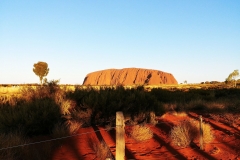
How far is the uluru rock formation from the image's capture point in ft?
465

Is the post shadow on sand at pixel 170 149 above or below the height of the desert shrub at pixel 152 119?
below

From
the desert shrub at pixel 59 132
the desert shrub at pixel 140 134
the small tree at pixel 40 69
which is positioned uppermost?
the small tree at pixel 40 69

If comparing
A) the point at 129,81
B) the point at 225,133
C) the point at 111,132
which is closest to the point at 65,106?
the point at 111,132

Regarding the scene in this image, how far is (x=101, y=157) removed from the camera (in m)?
7.97

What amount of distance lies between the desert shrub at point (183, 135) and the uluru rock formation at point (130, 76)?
128241 millimetres

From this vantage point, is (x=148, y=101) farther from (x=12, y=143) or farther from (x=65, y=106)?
(x=12, y=143)

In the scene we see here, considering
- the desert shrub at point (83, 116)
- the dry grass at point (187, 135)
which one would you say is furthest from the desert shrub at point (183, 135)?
the desert shrub at point (83, 116)

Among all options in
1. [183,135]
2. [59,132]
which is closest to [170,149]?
[183,135]

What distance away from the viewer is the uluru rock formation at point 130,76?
141875 mm

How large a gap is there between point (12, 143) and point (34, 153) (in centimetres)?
68

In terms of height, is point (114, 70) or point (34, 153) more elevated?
point (114, 70)

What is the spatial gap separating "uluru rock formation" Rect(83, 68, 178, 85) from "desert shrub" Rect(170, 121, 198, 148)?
128241 millimetres

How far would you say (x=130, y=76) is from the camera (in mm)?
146250

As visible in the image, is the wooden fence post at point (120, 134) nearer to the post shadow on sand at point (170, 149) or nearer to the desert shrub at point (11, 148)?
the desert shrub at point (11, 148)
